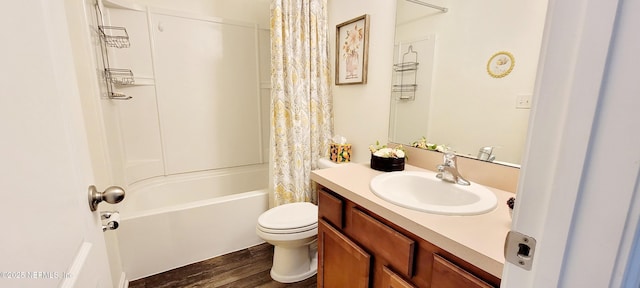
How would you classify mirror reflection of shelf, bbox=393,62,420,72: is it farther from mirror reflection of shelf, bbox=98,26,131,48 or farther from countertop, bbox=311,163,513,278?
mirror reflection of shelf, bbox=98,26,131,48

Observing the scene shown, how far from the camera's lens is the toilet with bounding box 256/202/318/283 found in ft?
4.96

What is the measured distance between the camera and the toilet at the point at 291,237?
1511mm

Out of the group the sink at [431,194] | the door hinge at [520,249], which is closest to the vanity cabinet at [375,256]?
the sink at [431,194]

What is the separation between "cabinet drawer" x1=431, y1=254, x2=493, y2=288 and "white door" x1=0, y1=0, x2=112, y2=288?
2.77ft

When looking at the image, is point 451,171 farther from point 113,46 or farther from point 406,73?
point 113,46

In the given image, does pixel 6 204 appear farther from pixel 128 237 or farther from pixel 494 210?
pixel 128 237

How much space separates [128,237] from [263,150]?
57.7 inches

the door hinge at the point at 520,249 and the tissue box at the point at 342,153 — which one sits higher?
the door hinge at the point at 520,249

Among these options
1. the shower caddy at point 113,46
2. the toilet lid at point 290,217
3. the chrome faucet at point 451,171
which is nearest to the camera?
the chrome faucet at point 451,171

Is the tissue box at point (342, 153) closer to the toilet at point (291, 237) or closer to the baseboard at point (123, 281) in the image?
the toilet at point (291, 237)

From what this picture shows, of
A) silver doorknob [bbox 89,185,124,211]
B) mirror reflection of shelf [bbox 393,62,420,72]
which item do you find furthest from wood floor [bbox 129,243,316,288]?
mirror reflection of shelf [bbox 393,62,420,72]

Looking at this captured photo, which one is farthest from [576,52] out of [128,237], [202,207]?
[128,237]

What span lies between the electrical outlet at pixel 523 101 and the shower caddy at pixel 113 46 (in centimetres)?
236

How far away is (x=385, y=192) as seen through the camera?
101 centimetres
